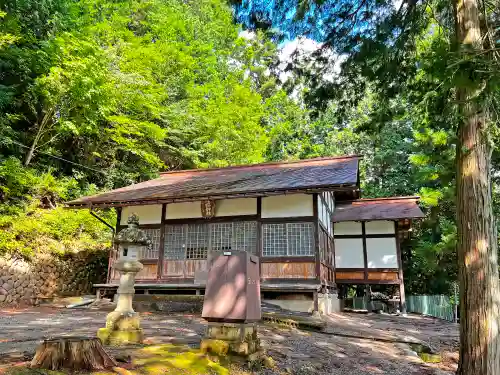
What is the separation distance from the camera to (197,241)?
43.5ft

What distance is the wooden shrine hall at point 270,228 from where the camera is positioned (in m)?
11.8

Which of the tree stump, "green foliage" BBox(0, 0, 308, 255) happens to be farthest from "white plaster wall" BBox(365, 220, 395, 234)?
the tree stump

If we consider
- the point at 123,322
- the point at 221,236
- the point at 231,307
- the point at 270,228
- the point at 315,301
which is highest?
the point at 270,228

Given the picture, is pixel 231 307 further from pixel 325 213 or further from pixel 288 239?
pixel 325 213

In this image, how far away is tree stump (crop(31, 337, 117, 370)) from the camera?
3.44 metres

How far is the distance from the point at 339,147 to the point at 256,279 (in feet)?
Answer: 87.9

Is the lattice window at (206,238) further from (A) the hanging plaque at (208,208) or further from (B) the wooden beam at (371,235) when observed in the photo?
(B) the wooden beam at (371,235)

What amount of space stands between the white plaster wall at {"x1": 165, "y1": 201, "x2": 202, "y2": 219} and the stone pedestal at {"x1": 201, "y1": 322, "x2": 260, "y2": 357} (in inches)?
331

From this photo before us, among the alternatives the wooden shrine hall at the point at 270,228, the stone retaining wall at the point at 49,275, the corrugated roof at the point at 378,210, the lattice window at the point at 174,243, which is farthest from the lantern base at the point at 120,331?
the corrugated roof at the point at 378,210

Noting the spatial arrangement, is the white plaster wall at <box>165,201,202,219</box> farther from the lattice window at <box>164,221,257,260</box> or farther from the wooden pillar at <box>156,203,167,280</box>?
the lattice window at <box>164,221,257,260</box>

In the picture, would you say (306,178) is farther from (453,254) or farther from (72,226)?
(453,254)

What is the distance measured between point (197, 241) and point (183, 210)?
1.26 meters

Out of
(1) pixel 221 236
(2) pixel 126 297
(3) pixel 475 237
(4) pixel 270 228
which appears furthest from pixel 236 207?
(3) pixel 475 237

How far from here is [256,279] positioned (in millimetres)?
5598
